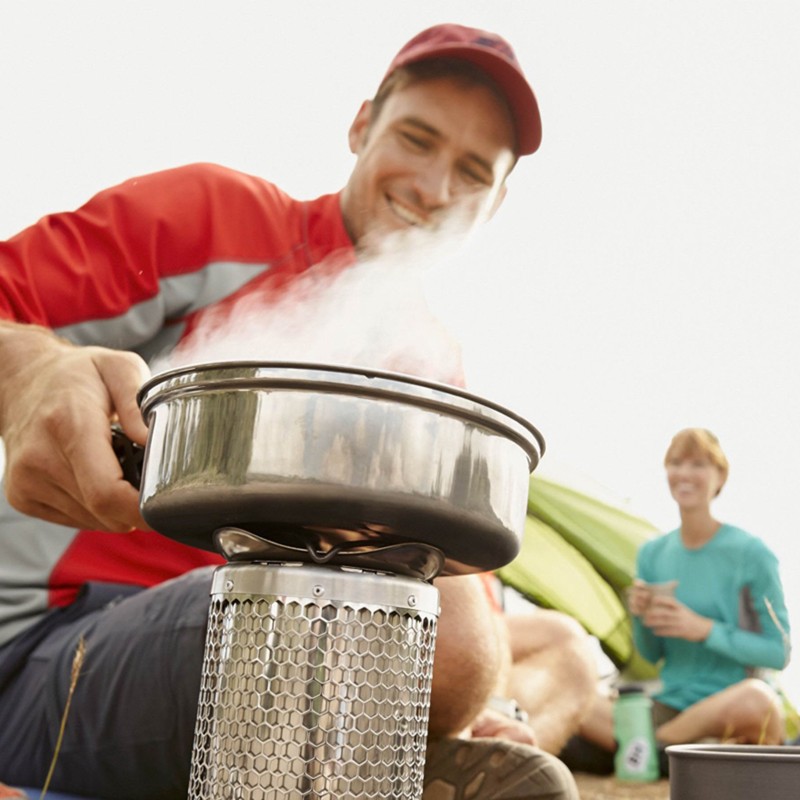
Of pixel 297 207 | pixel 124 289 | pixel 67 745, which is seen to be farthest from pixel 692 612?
pixel 67 745

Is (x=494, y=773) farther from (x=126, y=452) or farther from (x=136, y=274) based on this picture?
(x=136, y=274)

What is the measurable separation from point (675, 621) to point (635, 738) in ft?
0.99

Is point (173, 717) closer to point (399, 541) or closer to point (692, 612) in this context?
point (399, 541)

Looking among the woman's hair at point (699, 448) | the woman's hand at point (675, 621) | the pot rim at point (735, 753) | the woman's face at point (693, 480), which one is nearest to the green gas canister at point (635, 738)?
the woman's hand at point (675, 621)

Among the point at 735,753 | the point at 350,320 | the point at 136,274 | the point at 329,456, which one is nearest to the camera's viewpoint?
the point at 329,456

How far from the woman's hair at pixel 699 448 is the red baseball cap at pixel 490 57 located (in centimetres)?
110

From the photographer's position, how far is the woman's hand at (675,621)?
8.21ft

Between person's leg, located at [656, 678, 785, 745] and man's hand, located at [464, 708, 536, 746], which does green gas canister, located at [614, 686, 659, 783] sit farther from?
man's hand, located at [464, 708, 536, 746]

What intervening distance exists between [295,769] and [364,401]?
21 centimetres

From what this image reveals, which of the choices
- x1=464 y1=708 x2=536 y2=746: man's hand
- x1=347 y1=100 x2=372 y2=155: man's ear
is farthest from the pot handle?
x1=347 y1=100 x2=372 y2=155: man's ear

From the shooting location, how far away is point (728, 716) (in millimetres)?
2445

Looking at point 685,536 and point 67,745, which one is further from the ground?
point 685,536

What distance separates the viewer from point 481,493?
0.58 m

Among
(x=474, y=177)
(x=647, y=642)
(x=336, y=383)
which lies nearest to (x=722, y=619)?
(x=647, y=642)
